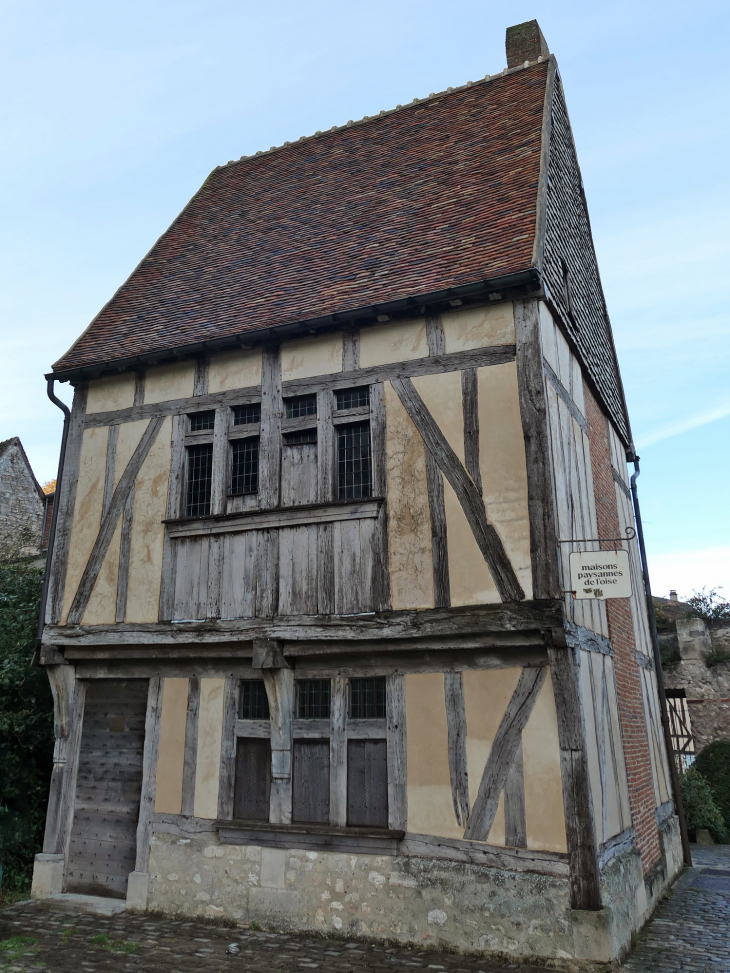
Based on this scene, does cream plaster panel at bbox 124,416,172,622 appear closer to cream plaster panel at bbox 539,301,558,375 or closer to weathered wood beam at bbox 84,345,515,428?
weathered wood beam at bbox 84,345,515,428

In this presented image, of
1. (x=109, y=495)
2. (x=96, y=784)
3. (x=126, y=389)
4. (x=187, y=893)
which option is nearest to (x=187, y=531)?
(x=109, y=495)

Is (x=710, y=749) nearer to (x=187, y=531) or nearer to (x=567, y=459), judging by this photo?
(x=567, y=459)

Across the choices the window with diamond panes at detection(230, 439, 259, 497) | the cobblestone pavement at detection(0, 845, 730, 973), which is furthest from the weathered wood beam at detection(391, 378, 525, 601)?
the cobblestone pavement at detection(0, 845, 730, 973)

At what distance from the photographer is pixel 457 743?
21.5ft

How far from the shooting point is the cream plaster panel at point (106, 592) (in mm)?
8195

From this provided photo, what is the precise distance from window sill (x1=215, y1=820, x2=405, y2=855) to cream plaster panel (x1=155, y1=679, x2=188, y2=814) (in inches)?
25.7

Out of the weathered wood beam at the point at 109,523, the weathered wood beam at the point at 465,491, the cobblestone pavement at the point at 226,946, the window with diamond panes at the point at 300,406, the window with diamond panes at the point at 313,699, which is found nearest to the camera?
the cobblestone pavement at the point at 226,946

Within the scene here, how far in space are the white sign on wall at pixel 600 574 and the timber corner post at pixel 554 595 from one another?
17cm

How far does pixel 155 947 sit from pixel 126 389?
573 centimetres

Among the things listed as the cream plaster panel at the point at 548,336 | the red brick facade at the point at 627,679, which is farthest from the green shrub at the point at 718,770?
the cream plaster panel at the point at 548,336

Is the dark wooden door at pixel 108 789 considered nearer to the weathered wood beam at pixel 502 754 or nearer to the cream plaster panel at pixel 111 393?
the cream plaster panel at pixel 111 393

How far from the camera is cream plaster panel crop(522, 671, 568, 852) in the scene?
6062 millimetres

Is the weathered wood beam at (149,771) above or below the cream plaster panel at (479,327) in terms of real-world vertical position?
below

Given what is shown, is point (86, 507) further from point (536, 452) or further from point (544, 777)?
point (544, 777)
